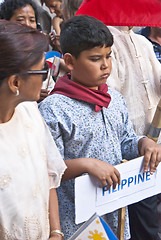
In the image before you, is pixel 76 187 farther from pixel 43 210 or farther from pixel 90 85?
pixel 90 85

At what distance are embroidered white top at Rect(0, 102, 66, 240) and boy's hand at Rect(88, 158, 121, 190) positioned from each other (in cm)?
21

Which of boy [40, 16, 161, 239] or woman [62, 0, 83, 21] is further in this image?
woman [62, 0, 83, 21]

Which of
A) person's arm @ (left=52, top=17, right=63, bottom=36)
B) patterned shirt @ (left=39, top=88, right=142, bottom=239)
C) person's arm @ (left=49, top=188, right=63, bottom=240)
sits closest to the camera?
person's arm @ (left=49, top=188, right=63, bottom=240)

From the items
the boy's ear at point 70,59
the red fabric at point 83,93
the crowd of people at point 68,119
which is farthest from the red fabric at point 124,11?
the red fabric at point 83,93

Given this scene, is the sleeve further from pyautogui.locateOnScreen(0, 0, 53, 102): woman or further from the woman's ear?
pyautogui.locateOnScreen(0, 0, 53, 102): woman

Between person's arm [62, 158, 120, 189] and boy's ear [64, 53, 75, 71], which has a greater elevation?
boy's ear [64, 53, 75, 71]

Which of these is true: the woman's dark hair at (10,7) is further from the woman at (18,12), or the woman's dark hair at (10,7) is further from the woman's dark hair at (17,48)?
the woman's dark hair at (17,48)

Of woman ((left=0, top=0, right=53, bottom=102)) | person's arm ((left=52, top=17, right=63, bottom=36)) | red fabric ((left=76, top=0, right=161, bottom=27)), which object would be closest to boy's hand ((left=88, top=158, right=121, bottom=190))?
red fabric ((left=76, top=0, right=161, bottom=27))

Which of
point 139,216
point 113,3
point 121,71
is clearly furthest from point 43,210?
point 113,3

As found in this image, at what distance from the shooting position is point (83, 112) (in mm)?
1425

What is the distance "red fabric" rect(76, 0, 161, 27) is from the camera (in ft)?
6.16

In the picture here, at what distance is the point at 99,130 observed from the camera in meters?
1.45

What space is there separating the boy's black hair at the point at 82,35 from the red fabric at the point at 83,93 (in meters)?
0.14

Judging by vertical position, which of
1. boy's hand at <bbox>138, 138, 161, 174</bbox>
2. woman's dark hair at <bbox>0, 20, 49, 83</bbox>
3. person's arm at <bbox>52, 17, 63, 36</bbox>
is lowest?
boy's hand at <bbox>138, 138, 161, 174</bbox>
